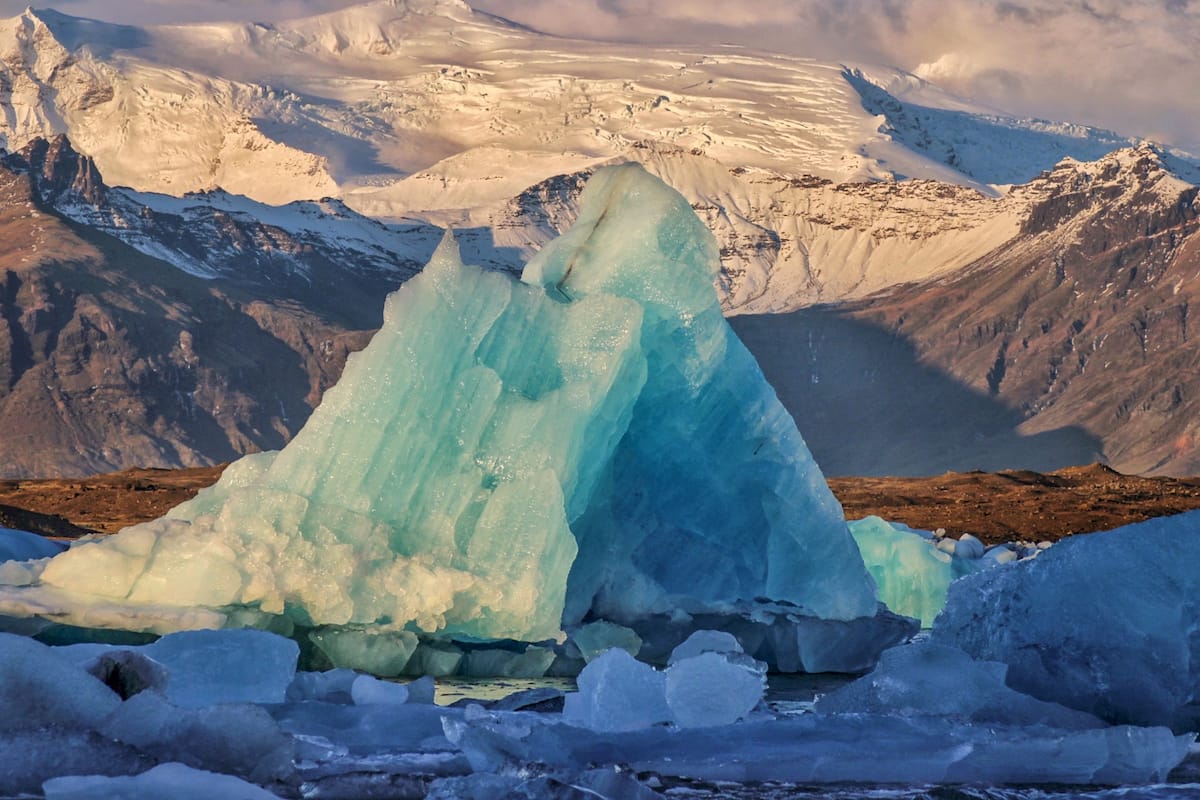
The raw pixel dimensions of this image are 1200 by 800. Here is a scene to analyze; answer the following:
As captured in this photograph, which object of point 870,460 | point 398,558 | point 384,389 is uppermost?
point 384,389

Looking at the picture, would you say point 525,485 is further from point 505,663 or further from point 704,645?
point 704,645

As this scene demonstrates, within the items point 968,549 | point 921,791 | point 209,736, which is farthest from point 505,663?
point 968,549

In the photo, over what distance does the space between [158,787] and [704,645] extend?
756 centimetres

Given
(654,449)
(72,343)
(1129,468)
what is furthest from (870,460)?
(654,449)

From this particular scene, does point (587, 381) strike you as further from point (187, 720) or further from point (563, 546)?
point (187, 720)

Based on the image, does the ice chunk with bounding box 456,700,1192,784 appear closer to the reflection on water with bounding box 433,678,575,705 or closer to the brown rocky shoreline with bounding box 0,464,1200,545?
the reflection on water with bounding box 433,678,575,705

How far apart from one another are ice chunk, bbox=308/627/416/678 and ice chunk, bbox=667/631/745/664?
2.71 m

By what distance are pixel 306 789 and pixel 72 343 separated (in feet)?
618

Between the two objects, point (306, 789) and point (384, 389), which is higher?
point (384, 389)

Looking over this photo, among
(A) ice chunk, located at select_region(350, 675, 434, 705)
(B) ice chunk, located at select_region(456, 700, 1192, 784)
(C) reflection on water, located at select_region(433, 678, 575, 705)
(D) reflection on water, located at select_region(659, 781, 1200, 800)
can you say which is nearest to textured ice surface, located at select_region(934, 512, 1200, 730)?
(B) ice chunk, located at select_region(456, 700, 1192, 784)

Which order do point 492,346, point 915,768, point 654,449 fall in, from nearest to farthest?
point 915,768, point 492,346, point 654,449

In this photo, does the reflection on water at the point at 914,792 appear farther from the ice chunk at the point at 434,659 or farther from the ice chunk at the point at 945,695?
the ice chunk at the point at 434,659

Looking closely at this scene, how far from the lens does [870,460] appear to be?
194000 millimetres

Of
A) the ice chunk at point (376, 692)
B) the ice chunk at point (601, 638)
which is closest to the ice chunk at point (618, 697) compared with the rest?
the ice chunk at point (376, 692)
